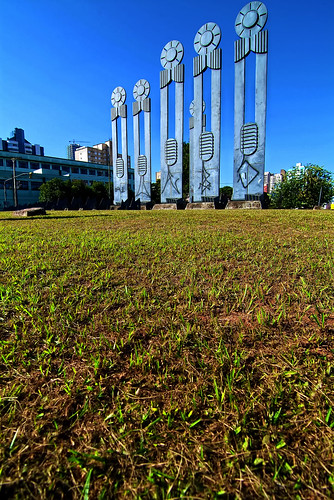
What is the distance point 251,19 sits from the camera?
58.1 feet

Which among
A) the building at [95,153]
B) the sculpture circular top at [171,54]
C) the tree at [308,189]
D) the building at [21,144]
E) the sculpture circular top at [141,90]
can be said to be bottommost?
the tree at [308,189]

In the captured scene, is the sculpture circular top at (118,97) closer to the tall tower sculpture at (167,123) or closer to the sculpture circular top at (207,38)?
the tall tower sculpture at (167,123)

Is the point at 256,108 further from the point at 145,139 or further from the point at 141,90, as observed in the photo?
the point at 141,90

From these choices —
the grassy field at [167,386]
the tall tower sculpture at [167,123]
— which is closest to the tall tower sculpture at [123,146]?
the tall tower sculpture at [167,123]

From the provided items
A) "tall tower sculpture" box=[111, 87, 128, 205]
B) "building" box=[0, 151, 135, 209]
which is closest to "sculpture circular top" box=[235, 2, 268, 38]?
"tall tower sculpture" box=[111, 87, 128, 205]

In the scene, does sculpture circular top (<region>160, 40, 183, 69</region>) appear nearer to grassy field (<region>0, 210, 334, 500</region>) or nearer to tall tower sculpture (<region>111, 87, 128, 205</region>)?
tall tower sculpture (<region>111, 87, 128, 205</region>)

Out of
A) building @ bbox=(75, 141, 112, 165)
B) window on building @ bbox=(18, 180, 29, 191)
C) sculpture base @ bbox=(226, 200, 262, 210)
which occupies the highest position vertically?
building @ bbox=(75, 141, 112, 165)

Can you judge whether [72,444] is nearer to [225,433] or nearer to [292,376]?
[225,433]

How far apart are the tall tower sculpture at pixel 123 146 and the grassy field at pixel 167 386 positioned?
2765 centimetres

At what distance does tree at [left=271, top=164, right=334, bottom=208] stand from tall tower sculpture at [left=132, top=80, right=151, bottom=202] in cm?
2284

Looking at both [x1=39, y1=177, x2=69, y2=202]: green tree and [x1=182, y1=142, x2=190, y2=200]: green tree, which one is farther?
[x1=39, y1=177, x2=69, y2=202]: green tree

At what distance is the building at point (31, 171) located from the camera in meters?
64.6

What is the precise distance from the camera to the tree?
3773cm

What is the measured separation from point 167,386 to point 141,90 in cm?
2996
